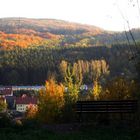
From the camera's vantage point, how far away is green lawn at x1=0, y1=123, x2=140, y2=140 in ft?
39.1

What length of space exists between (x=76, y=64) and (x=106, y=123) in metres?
116

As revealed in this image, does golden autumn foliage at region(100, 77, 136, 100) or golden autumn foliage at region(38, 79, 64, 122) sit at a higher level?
golden autumn foliage at region(100, 77, 136, 100)

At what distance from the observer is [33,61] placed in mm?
134875

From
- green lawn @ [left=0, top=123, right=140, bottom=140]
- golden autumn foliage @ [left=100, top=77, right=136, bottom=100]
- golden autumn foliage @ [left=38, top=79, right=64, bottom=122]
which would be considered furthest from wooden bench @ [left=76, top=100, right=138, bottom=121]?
golden autumn foliage @ [left=38, top=79, right=64, bottom=122]

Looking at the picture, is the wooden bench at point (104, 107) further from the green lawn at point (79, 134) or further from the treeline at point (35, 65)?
the treeline at point (35, 65)

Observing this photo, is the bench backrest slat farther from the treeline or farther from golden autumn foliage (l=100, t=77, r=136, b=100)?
the treeline

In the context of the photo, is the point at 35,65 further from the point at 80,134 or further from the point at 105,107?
the point at 80,134

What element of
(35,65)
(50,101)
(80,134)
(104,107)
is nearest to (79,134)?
(80,134)

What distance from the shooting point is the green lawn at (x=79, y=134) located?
1191cm

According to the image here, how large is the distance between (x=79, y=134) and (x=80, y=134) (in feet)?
0.12

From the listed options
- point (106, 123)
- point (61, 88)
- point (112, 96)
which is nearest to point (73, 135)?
point (106, 123)

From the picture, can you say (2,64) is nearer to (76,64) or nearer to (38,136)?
(76,64)

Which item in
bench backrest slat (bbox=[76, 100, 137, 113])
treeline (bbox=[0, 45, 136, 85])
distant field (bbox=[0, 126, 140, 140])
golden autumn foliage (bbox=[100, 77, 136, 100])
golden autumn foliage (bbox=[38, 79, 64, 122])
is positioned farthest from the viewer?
treeline (bbox=[0, 45, 136, 85])

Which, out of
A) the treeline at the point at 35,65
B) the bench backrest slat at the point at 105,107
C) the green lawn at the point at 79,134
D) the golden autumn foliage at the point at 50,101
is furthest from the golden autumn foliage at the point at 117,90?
the treeline at the point at 35,65
